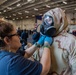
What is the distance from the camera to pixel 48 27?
1.58 meters

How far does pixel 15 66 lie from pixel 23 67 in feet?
0.21

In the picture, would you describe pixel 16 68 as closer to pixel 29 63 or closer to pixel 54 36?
pixel 29 63

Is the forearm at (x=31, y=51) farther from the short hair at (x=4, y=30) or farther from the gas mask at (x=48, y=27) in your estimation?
the short hair at (x=4, y=30)

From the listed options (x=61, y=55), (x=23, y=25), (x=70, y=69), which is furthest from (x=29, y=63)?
(x=23, y=25)

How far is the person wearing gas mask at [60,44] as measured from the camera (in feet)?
5.13

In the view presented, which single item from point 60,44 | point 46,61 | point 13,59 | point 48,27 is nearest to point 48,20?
point 48,27

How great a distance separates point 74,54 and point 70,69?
0.49ft

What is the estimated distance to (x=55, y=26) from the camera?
1580 millimetres

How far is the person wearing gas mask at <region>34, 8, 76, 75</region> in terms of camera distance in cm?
156

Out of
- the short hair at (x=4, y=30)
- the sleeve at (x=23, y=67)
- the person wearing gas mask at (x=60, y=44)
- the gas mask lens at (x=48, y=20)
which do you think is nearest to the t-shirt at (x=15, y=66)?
the sleeve at (x=23, y=67)

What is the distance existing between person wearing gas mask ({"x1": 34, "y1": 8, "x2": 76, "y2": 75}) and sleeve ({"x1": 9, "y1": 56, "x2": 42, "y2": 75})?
0.26 meters

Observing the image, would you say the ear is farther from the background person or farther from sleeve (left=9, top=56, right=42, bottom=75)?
sleeve (left=9, top=56, right=42, bottom=75)

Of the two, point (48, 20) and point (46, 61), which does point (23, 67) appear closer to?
point (46, 61)

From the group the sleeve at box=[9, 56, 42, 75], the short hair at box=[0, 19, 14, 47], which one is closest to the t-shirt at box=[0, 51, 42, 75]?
the sleeve at box=[9, 56, 42, 75]
